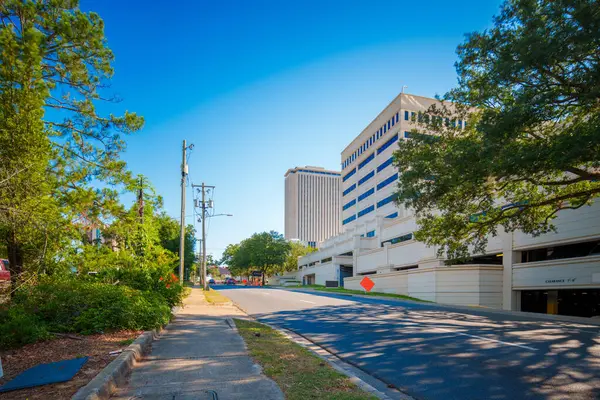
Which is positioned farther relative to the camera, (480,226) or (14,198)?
(480,226)

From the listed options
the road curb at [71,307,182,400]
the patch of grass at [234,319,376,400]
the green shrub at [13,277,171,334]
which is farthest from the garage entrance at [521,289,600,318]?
the road curb at [71,307,182,400]

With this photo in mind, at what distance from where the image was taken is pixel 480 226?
17062 millimetres

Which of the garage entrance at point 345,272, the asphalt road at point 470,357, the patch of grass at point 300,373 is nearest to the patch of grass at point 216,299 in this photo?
the asphalt road at point 470,357

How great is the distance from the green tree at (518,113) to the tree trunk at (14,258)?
12.8m

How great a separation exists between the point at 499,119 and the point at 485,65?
330cm

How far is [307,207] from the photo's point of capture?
194 meters

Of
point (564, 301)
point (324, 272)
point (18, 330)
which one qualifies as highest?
point (18, 330)

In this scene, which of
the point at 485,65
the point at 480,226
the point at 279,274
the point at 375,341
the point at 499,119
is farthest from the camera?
the point at 279,274

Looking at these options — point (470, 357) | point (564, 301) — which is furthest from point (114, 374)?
point (564, 301)

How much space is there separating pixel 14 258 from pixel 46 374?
5.60m

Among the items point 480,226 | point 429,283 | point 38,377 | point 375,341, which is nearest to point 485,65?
point 480,226

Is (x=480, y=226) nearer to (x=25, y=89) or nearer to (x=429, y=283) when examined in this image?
(x=429, y=283)

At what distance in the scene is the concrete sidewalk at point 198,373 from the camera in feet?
16.1

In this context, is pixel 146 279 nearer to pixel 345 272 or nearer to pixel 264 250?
pixel 345 272
